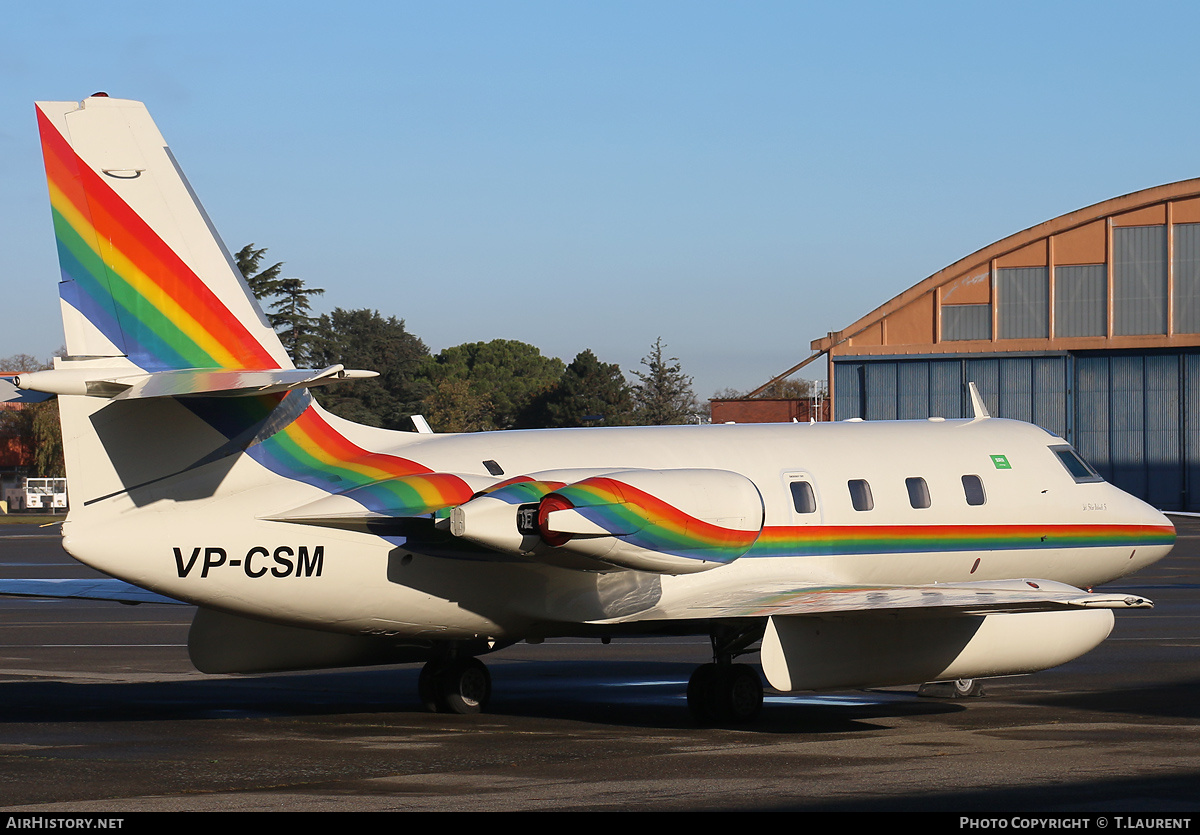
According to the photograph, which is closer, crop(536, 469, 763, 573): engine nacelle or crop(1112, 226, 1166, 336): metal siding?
crop(536, 469, 763, 573): engine nacelle

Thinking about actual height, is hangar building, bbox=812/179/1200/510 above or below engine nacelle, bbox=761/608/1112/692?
above

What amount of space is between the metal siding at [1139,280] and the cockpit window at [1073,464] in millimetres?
44949

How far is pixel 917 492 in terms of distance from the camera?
58.9 ft

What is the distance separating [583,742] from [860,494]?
197 inches

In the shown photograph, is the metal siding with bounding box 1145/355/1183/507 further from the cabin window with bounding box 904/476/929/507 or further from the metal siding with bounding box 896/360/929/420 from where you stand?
the cabin window with bounding box 904/476/929/507

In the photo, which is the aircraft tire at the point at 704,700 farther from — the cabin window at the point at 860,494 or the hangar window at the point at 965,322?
the hangar window at the point at 965,322

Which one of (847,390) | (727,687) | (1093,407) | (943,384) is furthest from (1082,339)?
(727,687)

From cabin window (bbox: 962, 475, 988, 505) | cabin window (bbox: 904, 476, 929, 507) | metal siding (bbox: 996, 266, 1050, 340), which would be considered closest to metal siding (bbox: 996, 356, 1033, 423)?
metal siding (bbox: 996, 266, 1050, 340)

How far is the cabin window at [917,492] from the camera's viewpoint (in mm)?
17891

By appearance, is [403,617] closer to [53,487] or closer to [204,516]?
[204,516]

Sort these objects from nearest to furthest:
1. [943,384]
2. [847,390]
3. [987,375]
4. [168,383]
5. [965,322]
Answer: [168,383] → [987,375] → [965,322] → [943,384] → [847,390]

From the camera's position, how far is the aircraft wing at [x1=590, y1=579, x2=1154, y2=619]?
13.7m

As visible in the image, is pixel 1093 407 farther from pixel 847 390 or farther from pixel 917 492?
pixel 917 492

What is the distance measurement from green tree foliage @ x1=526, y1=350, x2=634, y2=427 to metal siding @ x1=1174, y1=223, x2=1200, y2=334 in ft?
139
